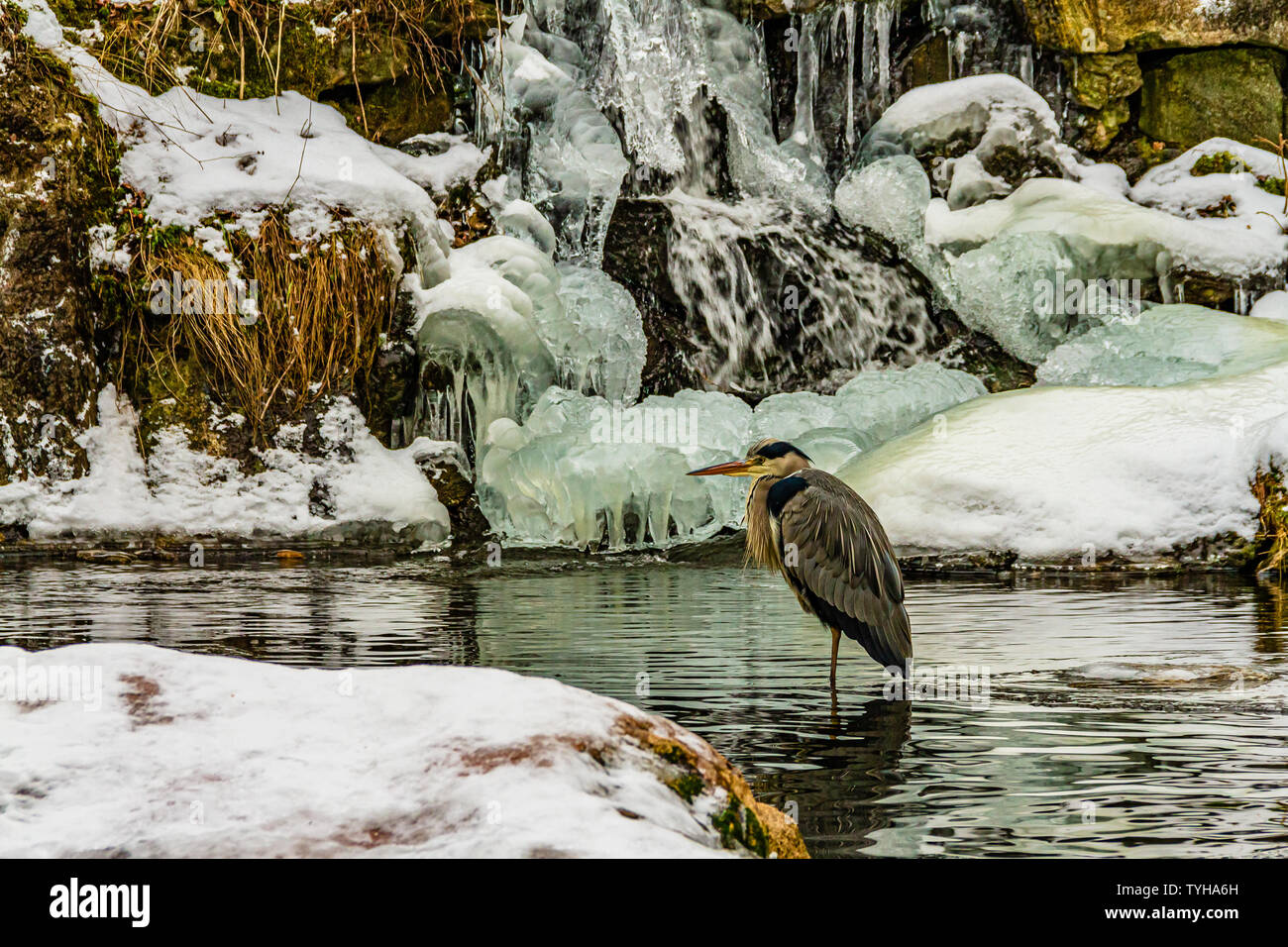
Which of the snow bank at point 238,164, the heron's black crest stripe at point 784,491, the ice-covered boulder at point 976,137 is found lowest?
the heron's black crest stripe at point 784,491

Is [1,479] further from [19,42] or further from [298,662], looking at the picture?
[298,662]

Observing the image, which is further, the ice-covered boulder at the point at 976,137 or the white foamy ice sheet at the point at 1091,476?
the ice-covered boulder at the point at 976,137

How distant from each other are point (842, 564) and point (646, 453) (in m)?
4.02

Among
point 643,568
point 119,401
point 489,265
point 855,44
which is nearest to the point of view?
point 643,568

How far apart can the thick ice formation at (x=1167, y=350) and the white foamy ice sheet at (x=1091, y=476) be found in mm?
1169

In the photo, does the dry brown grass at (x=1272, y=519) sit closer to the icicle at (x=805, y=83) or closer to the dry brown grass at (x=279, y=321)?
the dry brown grass at (x=279, y=321)

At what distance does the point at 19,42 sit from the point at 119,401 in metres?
2.51

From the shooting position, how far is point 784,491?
583cm

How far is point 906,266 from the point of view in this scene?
1246 centimetres

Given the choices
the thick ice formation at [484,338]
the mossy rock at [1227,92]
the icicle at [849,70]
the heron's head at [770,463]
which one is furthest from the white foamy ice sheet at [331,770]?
the mossy rock at [1227,92]

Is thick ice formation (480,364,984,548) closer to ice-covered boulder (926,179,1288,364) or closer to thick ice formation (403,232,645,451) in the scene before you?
thick ice formation (403,232,645,451)

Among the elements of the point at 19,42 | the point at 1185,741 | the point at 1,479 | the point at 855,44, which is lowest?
the point at 1185,741

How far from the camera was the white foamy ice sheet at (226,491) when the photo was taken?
9.42 meters
